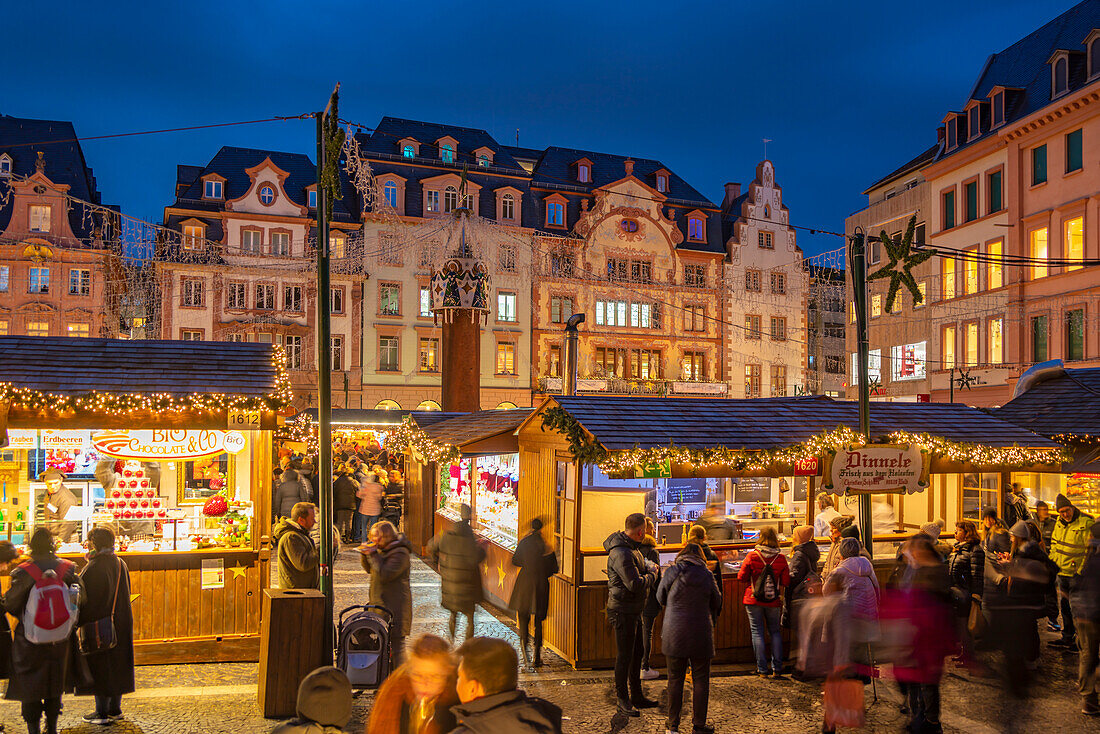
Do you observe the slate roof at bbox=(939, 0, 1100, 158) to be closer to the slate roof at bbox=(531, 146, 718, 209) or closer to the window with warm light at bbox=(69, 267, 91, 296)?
the slate roof at bbox=(531, 146, 718, 209)

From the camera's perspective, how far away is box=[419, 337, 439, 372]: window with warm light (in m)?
42.6

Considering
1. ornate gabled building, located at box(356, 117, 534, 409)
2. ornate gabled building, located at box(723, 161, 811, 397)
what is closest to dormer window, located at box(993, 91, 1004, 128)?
ornate gabled building, located at box(723, 161, 811, 397)

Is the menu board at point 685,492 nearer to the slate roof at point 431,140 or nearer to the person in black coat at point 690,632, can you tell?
the person in black coat at point 690,632

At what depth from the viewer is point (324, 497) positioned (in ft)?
25.8

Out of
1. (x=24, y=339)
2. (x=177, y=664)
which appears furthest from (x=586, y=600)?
(x=24, y=339)

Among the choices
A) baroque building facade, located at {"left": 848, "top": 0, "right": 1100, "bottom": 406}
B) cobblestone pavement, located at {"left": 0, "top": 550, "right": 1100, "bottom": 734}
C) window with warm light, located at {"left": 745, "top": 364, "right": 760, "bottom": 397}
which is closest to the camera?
cobblestone pavement, located at {"left": 0, "top": 550, "right": 1100, "bottom": 734}

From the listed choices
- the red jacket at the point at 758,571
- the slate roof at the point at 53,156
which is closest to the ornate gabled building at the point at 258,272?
the slate roof at the point at 53,156

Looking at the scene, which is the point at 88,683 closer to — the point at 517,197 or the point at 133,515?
the point at 133,515

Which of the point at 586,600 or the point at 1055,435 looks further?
the point at 1055,435

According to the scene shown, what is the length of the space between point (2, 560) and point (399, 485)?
15391mm

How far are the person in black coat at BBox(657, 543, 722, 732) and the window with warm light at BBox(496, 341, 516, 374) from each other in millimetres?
36821

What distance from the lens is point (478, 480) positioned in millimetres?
14258

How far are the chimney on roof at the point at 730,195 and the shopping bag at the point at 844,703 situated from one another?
46.0 m

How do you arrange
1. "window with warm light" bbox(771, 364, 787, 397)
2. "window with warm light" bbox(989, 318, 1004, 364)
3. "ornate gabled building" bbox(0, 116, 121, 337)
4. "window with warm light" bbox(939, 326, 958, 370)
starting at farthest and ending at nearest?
"window with warm light" bbox(771, 364, 787, 397) → "ornate gabled building" bbox(0, 116, 121, 337) → "window with warm light" bbox(939, 326, 958, 370) → "window with warm light" bbox(989, 318, 1004, 364)
